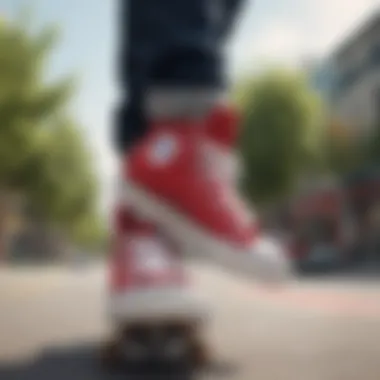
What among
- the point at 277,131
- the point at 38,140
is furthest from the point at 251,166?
the point at 38,140

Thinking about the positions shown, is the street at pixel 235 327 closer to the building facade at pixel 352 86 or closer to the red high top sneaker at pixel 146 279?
the red high top sneaker at pixel 146 279

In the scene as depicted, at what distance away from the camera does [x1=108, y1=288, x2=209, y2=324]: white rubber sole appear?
63 cm

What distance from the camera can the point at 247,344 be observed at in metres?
0.67

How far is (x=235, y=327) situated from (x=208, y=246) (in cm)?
7

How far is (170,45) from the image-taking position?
0.67 metres

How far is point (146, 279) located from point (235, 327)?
0.08 m

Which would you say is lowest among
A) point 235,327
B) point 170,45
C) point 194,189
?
point 235,327

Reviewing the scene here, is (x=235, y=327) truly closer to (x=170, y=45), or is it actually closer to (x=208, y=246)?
(x=208, y=246)

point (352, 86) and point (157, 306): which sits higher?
point (352, 86)

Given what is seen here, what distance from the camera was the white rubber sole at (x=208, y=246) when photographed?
2.12 ft

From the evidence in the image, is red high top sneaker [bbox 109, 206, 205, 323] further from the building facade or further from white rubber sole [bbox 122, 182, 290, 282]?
the building facade

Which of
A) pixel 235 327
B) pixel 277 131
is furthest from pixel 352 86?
pixel 235 327

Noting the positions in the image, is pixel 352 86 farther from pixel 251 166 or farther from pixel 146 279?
pixel 146 279

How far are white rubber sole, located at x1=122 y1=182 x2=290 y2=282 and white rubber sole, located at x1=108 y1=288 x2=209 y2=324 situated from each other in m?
0.05
